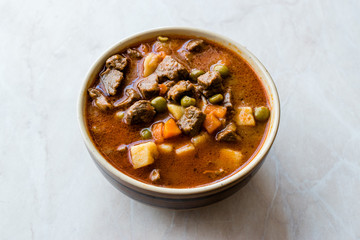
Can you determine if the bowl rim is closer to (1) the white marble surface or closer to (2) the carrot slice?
(2) the carrot slice

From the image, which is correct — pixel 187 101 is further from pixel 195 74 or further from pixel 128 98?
pixel 128 98

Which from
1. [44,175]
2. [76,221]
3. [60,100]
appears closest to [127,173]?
[76,221]

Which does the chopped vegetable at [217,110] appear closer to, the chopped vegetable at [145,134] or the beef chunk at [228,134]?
the beef chunk at [228,134]

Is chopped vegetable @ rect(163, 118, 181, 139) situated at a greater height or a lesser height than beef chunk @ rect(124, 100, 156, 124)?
lesser

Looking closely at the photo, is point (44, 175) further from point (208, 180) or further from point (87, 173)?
point (208, 180)

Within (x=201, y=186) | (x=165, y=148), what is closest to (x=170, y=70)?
(x=165, y=148)

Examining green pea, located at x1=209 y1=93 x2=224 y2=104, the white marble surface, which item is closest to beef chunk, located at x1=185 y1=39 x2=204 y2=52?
green pea, located at x1=209 y1=93 x2=224 y2=104

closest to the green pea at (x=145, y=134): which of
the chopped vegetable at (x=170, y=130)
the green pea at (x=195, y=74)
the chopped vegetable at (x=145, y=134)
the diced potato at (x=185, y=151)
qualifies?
the chopped vegetable at (x=145, y=134)
